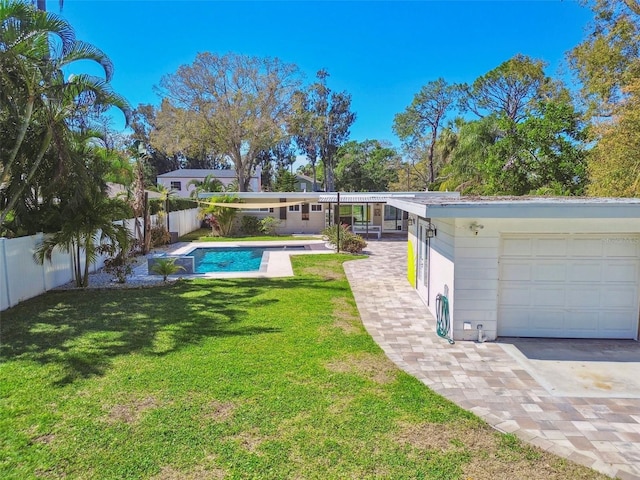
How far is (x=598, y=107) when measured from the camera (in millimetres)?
15656

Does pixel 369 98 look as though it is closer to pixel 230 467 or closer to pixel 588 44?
pixel 588 44

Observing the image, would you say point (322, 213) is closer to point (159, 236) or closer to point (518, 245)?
point (159, 236)

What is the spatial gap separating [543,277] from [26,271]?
11563 mm

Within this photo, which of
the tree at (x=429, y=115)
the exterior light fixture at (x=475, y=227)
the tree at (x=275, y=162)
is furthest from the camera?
the tree at (x=275, y=162)

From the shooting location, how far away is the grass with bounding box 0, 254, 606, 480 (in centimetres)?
368

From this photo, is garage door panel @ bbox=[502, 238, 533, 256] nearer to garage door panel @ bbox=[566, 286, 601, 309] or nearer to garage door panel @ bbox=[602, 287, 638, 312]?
garage door panel @ bbox=[566, 286, 601, 309]

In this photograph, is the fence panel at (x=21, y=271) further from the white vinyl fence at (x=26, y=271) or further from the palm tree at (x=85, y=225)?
the palm tree at (x=85, y=225)

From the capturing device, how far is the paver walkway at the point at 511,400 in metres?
3.97

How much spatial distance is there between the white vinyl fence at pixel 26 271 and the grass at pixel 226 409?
46.8 inches

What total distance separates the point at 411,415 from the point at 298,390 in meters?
1.46

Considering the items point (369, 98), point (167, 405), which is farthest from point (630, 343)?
point (369, 98)

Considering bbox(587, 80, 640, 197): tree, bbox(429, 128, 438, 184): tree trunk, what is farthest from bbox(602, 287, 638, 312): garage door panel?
bbox(429, 128, 438, 184): tree trunk

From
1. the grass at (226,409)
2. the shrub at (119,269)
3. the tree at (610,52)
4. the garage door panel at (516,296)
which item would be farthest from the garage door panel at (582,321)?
the shrub at (119,269)

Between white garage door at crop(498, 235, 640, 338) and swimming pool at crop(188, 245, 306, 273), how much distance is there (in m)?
9.28
